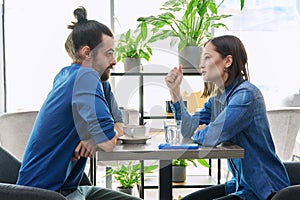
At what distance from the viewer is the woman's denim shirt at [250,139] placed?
1.93 m

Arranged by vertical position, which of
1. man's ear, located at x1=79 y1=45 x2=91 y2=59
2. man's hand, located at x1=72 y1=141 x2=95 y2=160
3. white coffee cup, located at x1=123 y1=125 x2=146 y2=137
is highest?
man's ear, located at x1=79 y1=45 x2=91 y2=59

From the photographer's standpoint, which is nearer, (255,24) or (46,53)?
(46,53)

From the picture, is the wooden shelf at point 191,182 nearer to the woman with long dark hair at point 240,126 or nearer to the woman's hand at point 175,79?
the woman with long dark hair at point 240,126

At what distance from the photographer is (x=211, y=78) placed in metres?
2.17

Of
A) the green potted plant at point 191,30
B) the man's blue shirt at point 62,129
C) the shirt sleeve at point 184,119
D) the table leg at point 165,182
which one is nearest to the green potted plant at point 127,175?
the green potted plant at point 191,30

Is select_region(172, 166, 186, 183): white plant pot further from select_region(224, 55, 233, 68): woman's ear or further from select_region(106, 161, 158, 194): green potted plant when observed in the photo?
select_region(224, 55, 233, 68): woman's ear

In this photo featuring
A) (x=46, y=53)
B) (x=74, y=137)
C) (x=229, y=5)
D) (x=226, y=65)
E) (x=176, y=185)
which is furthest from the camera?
(x=229, y=5)

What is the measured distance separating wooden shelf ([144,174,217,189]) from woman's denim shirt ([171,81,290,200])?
1199 millimetres

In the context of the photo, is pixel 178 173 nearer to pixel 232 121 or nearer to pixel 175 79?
pixel 175 79

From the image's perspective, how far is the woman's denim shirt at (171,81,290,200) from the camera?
1.93 m

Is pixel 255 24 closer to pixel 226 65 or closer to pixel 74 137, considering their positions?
pixel 226 65

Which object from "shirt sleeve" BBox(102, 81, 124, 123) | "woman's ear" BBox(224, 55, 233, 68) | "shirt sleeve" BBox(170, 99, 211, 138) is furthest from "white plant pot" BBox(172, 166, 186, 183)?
"woman's ear" BBox(224, 55, 233, 68)

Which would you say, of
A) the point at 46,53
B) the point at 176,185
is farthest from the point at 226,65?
the point at 46,53

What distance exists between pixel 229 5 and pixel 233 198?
11.1 ft
